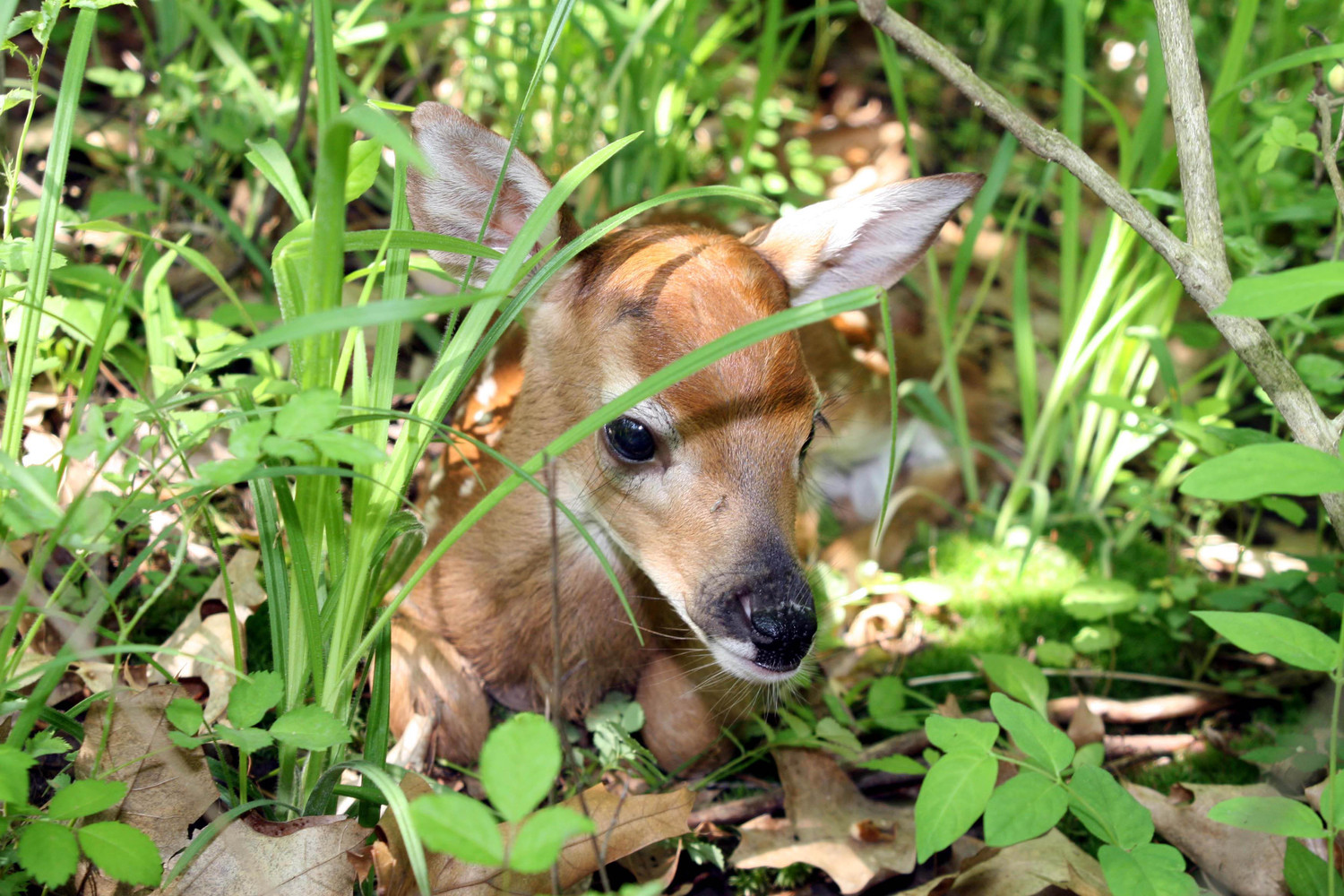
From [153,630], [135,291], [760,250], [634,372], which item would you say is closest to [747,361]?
[634,372]

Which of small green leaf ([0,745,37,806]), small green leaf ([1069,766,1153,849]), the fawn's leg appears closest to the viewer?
small green leaf ([0,745,37,806])

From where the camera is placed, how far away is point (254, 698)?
1568mm

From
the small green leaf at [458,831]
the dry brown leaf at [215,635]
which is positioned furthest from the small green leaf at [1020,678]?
the dry brown leaf at [215,635]

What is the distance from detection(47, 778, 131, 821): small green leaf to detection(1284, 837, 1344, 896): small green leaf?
1.83 m

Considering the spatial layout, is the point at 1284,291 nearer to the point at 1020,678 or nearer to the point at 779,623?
the point at 779,623

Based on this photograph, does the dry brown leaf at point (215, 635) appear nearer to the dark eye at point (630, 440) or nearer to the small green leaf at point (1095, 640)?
the dark eye at point (630, 440)

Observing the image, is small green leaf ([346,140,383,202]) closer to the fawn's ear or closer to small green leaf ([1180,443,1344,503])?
the fawn's ear

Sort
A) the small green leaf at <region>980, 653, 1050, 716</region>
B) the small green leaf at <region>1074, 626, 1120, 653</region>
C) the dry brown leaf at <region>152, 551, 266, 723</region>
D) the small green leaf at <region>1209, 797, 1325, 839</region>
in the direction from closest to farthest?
1. the small green leaf at <region>1209, 797, 1325, 839</region>
2. the dry brown leaf at <region>152, 551, 266, 723</region>
3. the small green leaf at <region>980, 653, 1050, 716</region>
4. the small green leaf at <region>1074, 626, 1120, 653</region>

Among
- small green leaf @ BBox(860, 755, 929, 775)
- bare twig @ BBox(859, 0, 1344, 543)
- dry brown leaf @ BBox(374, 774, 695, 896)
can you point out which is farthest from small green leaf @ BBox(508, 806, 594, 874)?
bare twig @ BBox(859, 0, 1344, 543)

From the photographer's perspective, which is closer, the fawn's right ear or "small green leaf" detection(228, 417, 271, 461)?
"small green leaf" detection(228, 417, 271, 461)

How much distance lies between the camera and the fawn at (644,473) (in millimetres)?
1950

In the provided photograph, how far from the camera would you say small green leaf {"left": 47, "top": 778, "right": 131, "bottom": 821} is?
135cm

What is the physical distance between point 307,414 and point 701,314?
891mm

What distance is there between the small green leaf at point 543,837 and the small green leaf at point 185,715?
Result: 0.66 m
